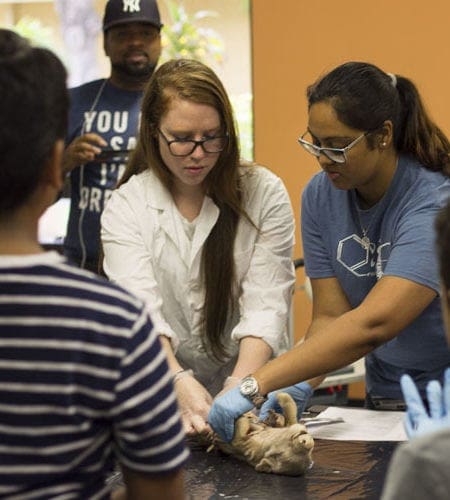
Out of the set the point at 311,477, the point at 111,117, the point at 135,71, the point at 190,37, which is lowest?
the point at 311,477

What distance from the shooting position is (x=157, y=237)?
7.82ft

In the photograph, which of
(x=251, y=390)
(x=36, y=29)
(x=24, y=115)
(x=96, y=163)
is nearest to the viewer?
(x=24, y=115)

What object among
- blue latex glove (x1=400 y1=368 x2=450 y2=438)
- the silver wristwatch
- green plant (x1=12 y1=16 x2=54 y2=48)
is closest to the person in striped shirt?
blue latex glove (x1=400 y1=368 x2=450 y2=438)

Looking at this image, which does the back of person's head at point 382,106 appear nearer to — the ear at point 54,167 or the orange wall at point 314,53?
the ear at point 54,167

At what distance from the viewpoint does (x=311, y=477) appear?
187cm

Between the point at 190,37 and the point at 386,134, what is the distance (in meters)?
2.91

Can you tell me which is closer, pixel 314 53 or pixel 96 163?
pixel 96 163

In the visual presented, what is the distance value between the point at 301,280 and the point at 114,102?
173 centimetres

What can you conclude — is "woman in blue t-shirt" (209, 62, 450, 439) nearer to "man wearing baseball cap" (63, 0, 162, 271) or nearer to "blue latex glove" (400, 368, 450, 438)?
"blue latex glove" (400, 368, 450, 438)

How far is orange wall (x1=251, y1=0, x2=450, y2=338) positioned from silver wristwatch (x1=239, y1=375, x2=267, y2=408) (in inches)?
107

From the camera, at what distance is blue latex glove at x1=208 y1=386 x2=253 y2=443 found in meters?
2.01

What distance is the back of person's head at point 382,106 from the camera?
211 cm

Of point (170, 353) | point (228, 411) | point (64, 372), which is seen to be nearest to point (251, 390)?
point (228, 411)

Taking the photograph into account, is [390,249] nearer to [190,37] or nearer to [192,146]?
[192,146]
